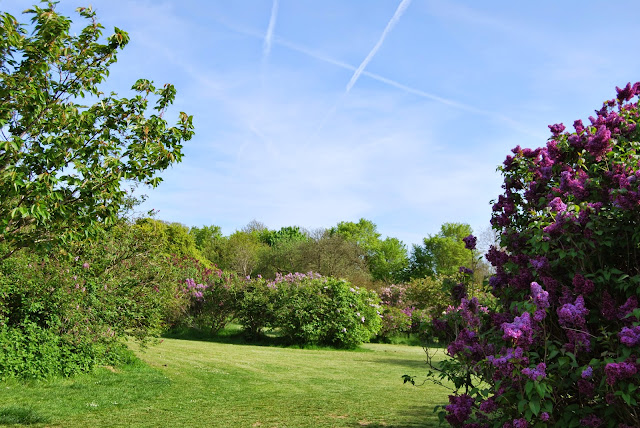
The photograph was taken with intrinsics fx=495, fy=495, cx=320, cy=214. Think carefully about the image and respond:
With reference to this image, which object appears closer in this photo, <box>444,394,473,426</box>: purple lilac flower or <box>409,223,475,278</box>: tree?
<box>444,394,473,426</box>: purple lilac flower

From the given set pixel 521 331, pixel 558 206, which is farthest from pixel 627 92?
pixel 521 331

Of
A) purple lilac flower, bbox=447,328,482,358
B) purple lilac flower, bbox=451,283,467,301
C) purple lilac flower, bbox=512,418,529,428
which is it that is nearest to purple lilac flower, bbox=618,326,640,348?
purple lilac flower, bbox=512,418,529,428

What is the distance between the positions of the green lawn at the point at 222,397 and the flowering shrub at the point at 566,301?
118 inches

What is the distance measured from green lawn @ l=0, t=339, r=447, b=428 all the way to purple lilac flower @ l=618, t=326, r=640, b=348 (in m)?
4.14

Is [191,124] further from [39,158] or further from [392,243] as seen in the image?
[392,243]

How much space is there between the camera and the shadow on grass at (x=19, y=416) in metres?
6.39

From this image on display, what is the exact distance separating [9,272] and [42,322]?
107 centimetres

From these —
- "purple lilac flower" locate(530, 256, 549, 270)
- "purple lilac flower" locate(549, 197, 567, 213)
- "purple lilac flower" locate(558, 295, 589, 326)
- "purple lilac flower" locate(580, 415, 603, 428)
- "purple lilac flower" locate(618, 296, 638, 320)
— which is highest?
"purple lilac flower" locate(549, 197, 567, 213)

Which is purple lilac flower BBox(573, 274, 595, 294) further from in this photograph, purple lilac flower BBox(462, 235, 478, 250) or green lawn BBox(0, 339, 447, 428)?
green lawn BBox(0, 339, 447, 428)

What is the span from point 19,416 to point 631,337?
7.10m

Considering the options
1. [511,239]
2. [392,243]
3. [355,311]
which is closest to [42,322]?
[511,239]

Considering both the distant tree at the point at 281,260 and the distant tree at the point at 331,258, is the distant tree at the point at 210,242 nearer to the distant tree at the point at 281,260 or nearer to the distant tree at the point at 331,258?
the distant tree at the point at 281,260

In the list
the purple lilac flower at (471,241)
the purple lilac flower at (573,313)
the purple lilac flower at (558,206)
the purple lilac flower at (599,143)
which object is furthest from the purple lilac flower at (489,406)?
the purple lilac flower at (599,143)

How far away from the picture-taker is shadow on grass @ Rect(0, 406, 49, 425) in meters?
6.39
